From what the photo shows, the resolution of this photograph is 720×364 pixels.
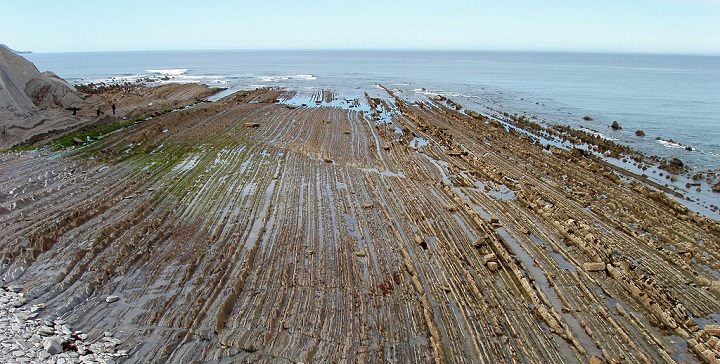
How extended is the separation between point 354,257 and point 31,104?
30449 mm

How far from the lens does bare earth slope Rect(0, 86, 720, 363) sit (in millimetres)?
10484

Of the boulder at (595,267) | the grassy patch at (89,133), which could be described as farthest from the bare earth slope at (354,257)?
the grassy patch at (89,133)

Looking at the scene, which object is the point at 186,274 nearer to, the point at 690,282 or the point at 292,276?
the point at 292,276

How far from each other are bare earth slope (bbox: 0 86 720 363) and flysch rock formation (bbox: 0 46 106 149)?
5.23 m

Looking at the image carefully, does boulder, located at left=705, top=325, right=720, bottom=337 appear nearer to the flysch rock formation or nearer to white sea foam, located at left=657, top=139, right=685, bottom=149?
white sea foam, located at left=657, top=139, right=685, bottom=149

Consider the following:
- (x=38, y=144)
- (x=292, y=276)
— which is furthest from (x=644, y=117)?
(x=38, y=144)

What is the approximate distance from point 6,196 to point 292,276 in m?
13.7

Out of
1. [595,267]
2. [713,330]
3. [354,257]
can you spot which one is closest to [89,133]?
[354,257]

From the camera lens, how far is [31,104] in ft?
99.4

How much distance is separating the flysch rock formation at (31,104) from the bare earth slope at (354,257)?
5227mm

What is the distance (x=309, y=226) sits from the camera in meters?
16.4

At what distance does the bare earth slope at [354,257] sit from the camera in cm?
1048

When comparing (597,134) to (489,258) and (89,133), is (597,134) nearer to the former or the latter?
(489,258)

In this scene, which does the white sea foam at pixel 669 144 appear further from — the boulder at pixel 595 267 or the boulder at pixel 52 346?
the boulder at pixel 52 346
